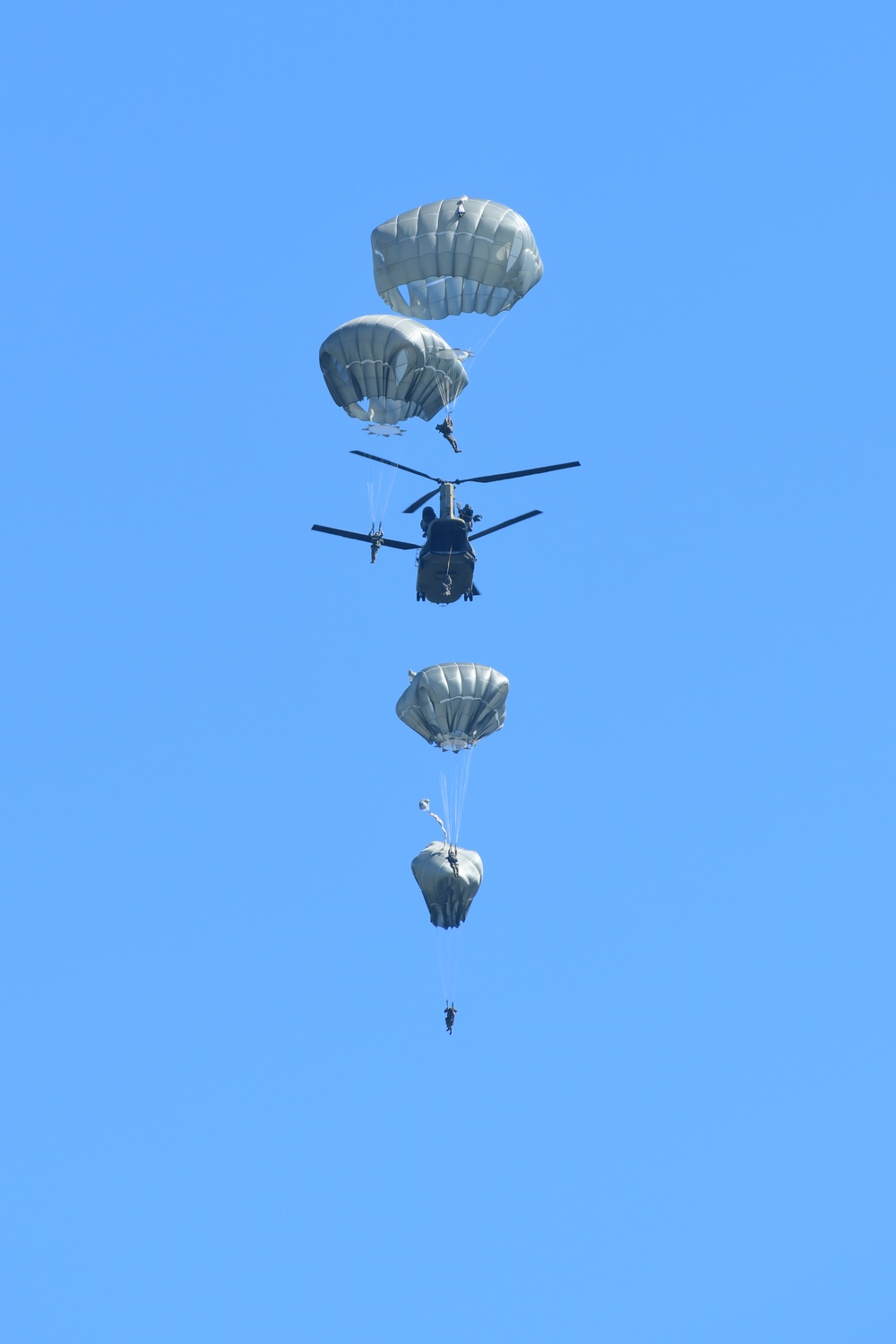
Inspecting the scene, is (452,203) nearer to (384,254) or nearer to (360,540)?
(384,254)

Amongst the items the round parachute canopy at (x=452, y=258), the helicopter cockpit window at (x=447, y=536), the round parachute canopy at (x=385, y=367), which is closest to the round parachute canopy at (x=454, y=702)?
the helicopter cockpit window at (x=447, y=536)

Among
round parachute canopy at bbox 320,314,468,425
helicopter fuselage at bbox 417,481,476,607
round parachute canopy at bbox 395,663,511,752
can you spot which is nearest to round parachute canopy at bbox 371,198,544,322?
round parachute canopy at bbox 320,314,468,425

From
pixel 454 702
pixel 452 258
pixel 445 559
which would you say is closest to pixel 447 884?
pixel 454 702

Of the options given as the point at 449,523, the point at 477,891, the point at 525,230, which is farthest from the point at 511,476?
the point at 477,891

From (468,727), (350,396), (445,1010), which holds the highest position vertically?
(350,396)

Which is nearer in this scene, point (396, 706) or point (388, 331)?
point (388, 331)

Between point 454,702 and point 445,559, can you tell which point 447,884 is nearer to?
point 454,702
